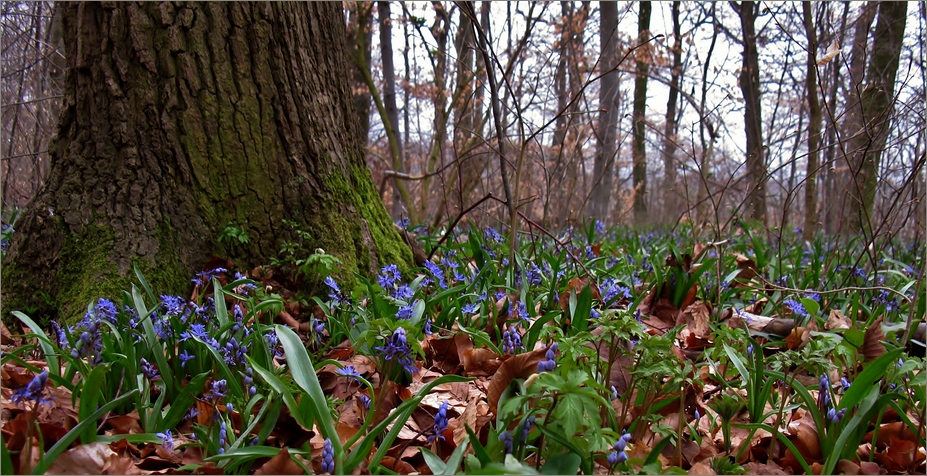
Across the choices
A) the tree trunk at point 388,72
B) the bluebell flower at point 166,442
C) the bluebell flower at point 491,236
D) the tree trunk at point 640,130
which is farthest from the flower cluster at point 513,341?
the tree trunk at point 640,130

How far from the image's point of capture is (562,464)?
47.3 inches

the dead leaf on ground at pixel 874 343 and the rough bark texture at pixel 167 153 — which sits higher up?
the rough bark texture at pixel 167 153

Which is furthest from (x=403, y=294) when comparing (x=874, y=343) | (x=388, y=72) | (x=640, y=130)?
(x=640, y=130)

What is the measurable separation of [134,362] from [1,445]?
44cm

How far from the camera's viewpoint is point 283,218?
2576mm

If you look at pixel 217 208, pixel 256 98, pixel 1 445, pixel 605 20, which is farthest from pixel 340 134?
pixel 605 20

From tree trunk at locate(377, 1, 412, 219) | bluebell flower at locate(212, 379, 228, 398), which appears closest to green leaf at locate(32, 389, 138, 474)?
bluebell flower at locate(212, 379, 228, 398)

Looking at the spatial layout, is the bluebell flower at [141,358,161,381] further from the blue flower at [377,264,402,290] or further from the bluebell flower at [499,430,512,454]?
the bluebell flower at [499,430,512,454]

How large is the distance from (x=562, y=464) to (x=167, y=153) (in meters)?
2.06

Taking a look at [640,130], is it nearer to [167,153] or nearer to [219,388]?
[167,153]

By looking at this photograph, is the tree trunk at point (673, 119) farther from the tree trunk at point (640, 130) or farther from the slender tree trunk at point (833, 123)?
the slender tree trunk at point (833, 123)

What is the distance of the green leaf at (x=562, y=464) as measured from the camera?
1193 mm

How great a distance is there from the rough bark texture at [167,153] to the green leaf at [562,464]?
1530mm

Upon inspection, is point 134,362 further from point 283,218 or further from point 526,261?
point 526,261
